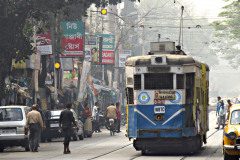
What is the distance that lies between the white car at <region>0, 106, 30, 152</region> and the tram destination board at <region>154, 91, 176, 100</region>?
20.9ft

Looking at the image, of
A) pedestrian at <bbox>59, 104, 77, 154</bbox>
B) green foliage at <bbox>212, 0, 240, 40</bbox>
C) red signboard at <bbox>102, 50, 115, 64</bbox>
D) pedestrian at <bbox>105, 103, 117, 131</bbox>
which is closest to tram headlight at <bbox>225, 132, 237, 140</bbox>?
pedestrian at <bbox>59, 104, 77, 154</bbox>

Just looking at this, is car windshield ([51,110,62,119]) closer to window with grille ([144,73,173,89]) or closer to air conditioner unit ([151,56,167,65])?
window with grille ([144,73,173,89])

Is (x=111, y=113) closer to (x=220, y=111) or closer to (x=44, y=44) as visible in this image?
(x=44, y=44)

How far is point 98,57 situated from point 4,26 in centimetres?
2817

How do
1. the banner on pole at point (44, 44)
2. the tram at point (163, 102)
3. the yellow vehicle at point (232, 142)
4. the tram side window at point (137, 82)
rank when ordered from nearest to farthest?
the yellow vehicle at point (232, 142)
the tram at point (163, 102)
the tram side window at point (137, 82)
the banner on pole at point (44, 44)

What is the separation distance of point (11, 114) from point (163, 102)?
7.27m

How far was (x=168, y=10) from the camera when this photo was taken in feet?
589

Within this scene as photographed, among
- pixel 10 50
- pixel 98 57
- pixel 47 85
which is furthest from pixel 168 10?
pixel 10 50

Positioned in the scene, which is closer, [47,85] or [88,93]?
[47,85]

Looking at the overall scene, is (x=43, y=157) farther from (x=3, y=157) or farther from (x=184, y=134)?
(x=184, y=134)

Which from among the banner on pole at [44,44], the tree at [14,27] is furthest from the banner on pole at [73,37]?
the tree at [14,27]

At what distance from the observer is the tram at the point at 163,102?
91.0 ft

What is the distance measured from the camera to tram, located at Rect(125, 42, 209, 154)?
27750 millimetres

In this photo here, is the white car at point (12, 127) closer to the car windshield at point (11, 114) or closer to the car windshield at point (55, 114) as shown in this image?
the car windshield at point (11, 114)
